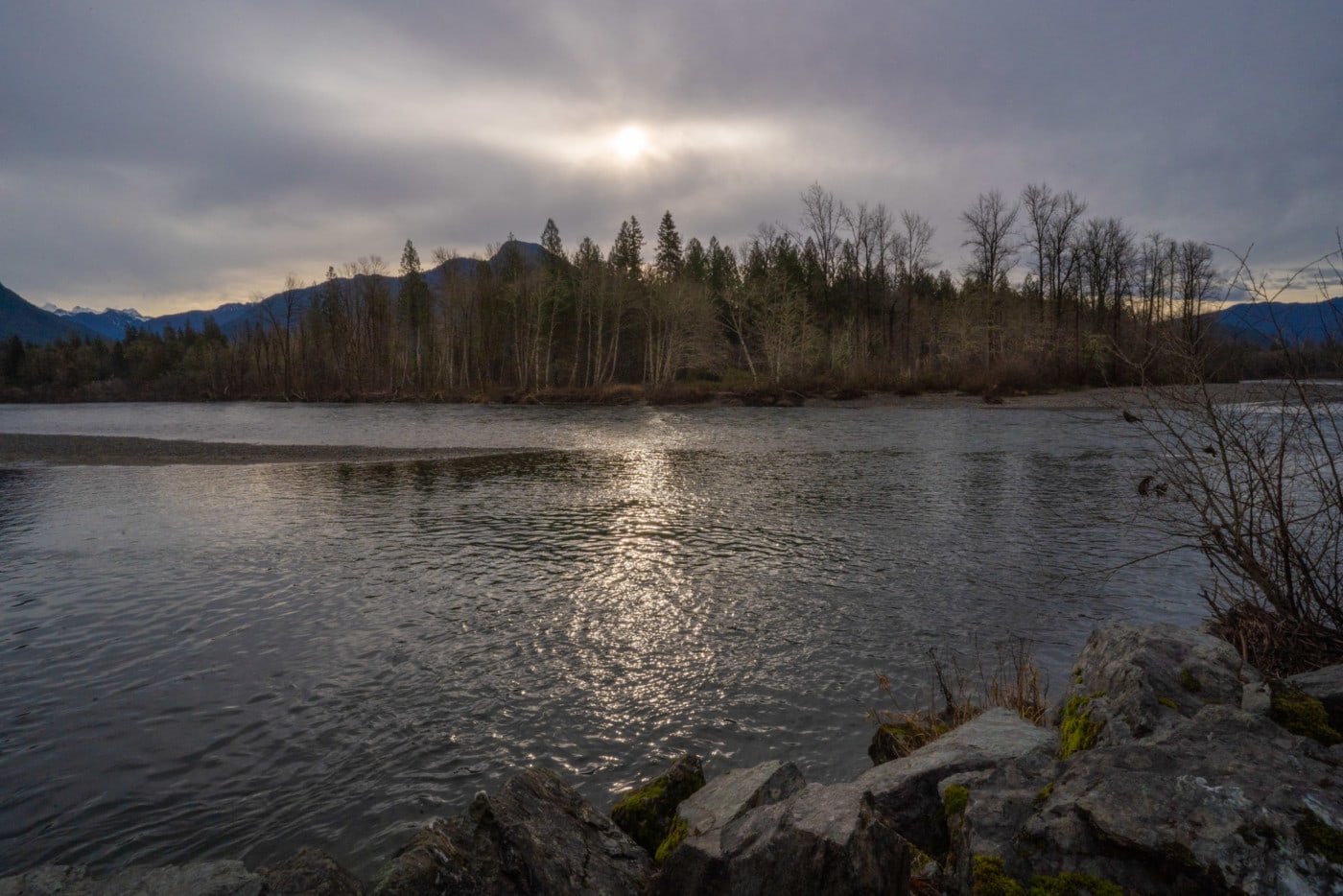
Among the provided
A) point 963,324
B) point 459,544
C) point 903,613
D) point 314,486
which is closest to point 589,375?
point 963,324

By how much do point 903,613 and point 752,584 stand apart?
2.62 meters

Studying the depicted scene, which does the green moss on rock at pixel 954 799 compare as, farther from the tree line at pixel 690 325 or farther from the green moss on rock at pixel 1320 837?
the tree line at pixel 690 325

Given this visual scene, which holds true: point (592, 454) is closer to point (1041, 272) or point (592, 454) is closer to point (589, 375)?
point (589, 375)

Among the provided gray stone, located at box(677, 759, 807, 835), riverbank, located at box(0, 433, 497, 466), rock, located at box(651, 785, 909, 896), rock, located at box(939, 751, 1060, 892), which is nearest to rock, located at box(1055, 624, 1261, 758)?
rock, located at box(939, 751, 1060, 892)

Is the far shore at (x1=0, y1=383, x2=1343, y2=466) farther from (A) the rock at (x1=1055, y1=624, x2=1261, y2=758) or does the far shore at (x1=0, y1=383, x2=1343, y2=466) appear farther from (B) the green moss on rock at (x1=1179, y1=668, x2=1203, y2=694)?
(B) the green moss on rock at (x1=1179, y1=668, x2=1203, y2=694)

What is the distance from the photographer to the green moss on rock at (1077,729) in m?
4.81

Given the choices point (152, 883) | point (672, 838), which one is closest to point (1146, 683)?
point (672, 838)

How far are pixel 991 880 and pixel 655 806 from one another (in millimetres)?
2397

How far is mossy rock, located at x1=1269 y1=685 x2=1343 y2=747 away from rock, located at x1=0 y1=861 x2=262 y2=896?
19.9 ft

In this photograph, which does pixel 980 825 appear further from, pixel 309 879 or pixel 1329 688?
pixel 309 879

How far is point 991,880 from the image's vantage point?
3438 mm

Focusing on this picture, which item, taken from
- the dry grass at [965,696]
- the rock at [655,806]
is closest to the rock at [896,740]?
the dry grass at [965,696]

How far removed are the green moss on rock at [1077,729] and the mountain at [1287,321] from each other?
3932 mm

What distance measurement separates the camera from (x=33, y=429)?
163 feet
